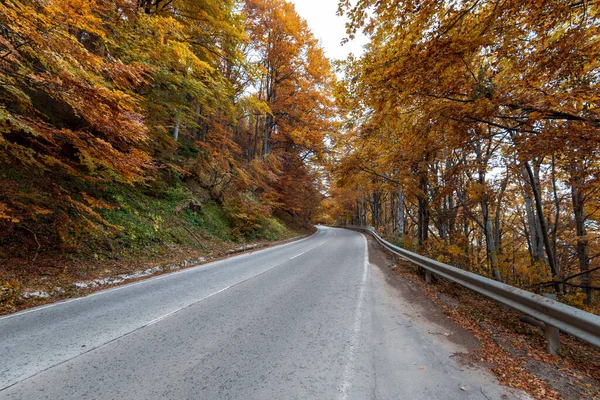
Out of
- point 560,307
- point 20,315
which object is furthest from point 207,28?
point 560,307

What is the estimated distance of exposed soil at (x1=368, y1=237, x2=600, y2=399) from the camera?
2.51 m

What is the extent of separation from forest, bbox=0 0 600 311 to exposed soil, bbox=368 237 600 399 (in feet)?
Answer: 5.15

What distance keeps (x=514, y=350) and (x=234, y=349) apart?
11.7 ft

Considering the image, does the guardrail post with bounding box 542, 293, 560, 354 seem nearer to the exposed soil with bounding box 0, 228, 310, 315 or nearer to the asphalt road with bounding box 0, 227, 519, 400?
the asphalt road with bounding box 0, 227, 519, 400

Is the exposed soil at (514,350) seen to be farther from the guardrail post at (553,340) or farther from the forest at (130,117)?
the forest at (130,117)

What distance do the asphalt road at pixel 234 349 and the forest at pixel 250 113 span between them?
2.92 metres

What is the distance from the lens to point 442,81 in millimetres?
4117

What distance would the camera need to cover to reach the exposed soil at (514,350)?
8.22ft

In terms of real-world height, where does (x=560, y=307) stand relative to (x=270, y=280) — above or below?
above

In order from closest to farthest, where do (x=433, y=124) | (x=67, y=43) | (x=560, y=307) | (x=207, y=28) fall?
(x=560, y=307) < (x=67, y=43) < (x=433, y=124) < (x=207, y=28)

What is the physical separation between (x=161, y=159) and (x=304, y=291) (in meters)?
10.5

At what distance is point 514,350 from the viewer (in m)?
3.20

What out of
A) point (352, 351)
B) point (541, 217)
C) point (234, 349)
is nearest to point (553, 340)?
point (352, 351)

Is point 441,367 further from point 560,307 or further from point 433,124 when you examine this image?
point 433,124
